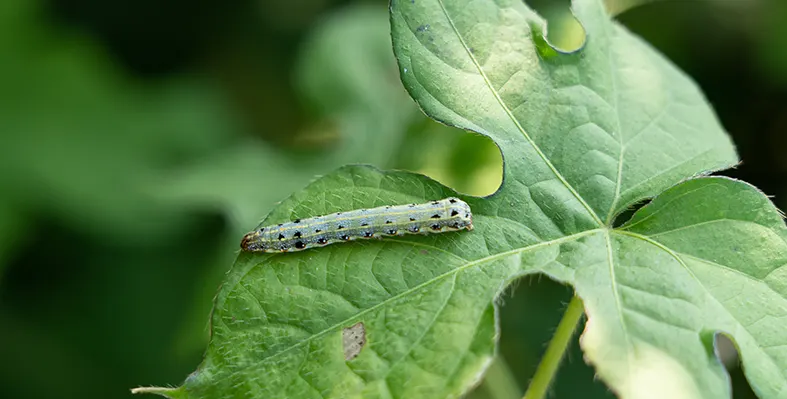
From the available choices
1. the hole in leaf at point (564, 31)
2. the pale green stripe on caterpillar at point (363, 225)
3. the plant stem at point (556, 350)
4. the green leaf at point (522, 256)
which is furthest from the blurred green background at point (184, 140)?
the plant stem at point (556, 350)

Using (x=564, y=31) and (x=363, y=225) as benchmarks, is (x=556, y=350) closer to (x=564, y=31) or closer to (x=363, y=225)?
(x=363, y=225)

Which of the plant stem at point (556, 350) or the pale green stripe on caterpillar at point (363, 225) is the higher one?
the pale green stripe on caterpillar at point (363, 225)

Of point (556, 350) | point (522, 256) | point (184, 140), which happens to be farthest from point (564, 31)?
point (184, 140)

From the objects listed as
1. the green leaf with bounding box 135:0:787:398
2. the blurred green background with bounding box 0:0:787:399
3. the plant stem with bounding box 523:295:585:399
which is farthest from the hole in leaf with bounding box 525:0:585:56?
the plant stem with bounding box 523:295:585:399

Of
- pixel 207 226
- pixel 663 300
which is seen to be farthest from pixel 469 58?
pixel 207 226

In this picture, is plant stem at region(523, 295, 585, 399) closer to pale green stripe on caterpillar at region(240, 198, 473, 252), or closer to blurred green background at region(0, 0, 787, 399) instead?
pale green stripe on caterpillar at region(240, 198, 473, 252)

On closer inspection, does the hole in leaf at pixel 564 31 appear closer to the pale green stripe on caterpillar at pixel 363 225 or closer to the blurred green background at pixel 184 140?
the blurred green background at pixel 184 140

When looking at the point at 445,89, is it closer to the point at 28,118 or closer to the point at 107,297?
the point at 107,297
